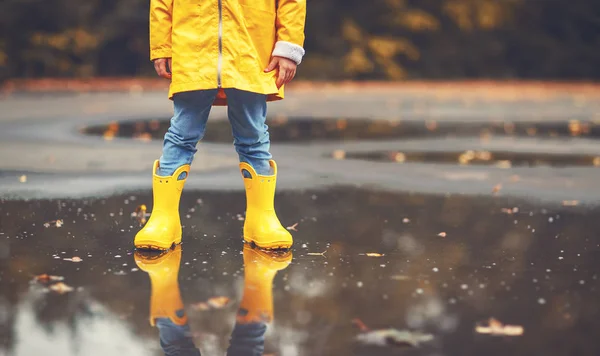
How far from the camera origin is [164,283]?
15.1 ft

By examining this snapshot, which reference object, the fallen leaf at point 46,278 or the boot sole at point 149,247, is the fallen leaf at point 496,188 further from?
the fallen leaf at point 46,278

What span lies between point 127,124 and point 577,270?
953 centimetres

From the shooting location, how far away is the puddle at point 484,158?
9820mm

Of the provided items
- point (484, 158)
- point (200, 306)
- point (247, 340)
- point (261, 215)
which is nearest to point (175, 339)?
point (247, 340)

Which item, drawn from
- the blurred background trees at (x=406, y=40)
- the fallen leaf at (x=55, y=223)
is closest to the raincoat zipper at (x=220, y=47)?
the fallen leaf at (x=55, y=223)

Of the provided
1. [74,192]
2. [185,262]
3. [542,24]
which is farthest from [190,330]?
[542,24]

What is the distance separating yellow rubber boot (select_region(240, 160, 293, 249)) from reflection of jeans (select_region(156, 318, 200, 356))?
4.85 feet

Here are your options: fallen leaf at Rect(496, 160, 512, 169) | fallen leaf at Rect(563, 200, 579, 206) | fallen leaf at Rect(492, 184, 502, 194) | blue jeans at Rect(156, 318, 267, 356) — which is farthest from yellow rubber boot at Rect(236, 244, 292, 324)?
fallen leaf at Rect(496, 160, 512, 169)

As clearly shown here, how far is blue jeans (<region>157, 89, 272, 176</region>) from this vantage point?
5266mm

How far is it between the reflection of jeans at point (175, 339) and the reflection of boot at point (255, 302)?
0.14 meters

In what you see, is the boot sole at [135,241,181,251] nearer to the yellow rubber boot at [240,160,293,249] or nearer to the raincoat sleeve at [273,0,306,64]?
the yellow rubber boot at [240,160,293,249]

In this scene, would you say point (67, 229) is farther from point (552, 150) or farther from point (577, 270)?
point (552, 150)

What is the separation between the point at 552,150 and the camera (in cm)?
1109

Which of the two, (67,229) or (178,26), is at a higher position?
(178,26)
